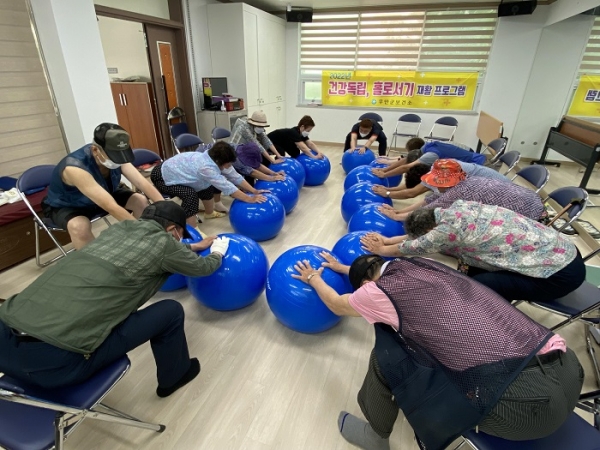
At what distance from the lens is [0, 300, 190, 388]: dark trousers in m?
1.10

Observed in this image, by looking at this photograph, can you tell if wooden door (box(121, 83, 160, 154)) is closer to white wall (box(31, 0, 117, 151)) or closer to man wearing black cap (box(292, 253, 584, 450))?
white wall (box(31, 0, 117, 151))

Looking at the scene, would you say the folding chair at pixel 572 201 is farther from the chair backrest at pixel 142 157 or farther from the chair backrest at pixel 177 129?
the chair backrest at pixel 177 129

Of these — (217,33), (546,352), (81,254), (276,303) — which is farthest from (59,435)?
(217,33)

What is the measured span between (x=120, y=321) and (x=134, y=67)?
5.36 metres

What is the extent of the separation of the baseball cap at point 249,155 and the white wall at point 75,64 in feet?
5.29

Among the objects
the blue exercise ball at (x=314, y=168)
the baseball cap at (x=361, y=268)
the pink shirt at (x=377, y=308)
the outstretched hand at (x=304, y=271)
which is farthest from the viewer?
the blue exercise ball at (x=314, y=168)

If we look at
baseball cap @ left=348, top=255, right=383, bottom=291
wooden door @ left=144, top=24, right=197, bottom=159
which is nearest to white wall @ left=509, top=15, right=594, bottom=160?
wooden door @ left=144, top=24, right=197, bottom=159

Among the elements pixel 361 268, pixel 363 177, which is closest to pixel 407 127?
pixel 363 177

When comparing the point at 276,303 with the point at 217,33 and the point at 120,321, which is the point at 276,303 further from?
the point at 217,33

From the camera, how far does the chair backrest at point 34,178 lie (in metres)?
2.49

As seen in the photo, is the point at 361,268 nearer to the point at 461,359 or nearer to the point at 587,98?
the point at 461,359

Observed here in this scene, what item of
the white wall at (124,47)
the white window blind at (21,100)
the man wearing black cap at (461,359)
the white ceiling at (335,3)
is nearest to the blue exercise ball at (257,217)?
the man wearing black cap at (461,359)

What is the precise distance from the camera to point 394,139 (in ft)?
23.1

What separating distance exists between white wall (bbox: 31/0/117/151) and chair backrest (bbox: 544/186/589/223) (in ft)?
14.7
